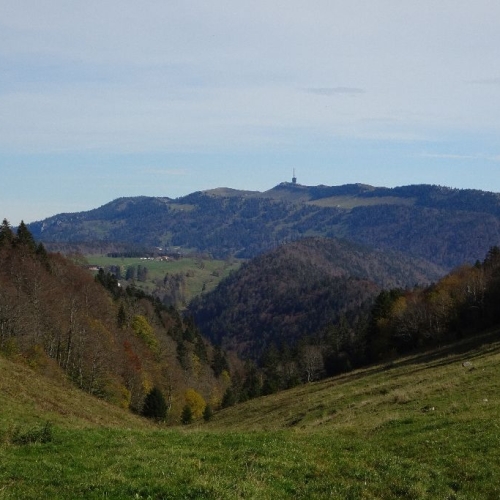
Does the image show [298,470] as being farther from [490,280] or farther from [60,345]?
[490,280]

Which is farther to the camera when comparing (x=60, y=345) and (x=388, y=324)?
(x=388, y=324)

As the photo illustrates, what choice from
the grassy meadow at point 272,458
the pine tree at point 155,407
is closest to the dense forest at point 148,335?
the pine tree at point 155,407

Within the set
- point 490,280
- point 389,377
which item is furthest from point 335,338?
point 389,377

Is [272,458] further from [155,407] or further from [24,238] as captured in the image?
[24,238]

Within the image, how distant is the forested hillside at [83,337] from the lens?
58.6m

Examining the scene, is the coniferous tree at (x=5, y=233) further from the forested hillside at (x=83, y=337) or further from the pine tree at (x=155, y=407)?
the pine tree at (x=155, y=407)

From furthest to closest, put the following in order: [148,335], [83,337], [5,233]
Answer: [148,335]
[5,233]
[83,337]

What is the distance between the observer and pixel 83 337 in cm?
6775

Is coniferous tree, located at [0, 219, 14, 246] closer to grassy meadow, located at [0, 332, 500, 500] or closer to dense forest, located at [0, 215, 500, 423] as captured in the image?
dense forest, located at [0, 215, 500, 423]

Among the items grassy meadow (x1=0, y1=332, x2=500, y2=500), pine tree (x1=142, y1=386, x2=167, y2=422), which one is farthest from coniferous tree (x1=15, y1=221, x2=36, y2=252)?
grassy meadow (x1=0, y1=332, x2=500, y2=500)

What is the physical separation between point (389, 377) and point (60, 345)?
41.4 meters

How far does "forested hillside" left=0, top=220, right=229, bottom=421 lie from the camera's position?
58594 millimetres

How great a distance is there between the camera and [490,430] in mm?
18516

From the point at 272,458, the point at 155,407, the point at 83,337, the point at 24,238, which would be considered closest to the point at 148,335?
the point at 24,238
